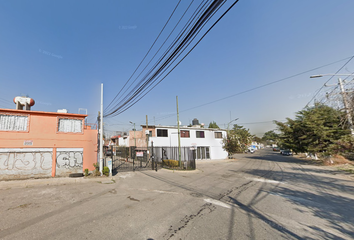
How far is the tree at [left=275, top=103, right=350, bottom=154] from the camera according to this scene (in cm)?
2014

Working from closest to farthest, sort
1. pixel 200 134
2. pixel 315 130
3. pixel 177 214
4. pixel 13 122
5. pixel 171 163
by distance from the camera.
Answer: pixel 177 214
pixel 13 122
pixel 171 163
pixel 315 130
pixel 200 134

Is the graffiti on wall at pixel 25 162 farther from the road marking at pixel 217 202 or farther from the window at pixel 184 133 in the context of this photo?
the window at pixel 184 133

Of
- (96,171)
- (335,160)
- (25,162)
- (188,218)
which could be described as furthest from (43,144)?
(335,160)

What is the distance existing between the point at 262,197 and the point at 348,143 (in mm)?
13932

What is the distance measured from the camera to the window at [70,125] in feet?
41.5

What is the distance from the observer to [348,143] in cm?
1425

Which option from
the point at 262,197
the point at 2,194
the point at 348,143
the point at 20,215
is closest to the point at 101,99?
the point at 2,194

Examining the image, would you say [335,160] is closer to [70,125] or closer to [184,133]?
[184,133]

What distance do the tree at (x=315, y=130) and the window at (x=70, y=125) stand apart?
89.2 ft

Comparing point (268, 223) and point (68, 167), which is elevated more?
point (68, 167)

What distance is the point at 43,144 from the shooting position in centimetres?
1177

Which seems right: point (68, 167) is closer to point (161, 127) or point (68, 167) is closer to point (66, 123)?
point (66, 123)

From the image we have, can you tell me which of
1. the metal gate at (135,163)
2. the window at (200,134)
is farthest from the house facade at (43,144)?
the window at (200,134)

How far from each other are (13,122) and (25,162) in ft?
10.3
